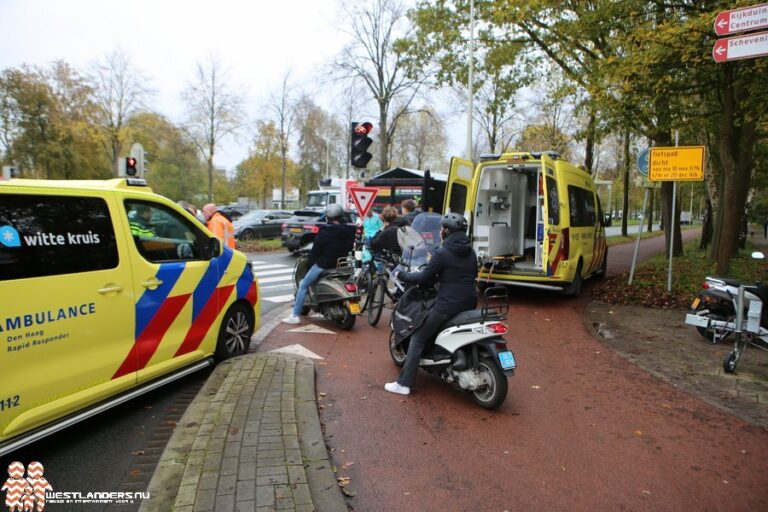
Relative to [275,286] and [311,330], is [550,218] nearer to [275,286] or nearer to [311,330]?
[311,330]

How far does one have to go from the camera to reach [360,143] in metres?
8.95

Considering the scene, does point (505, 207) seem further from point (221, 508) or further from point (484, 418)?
point (221, 508)

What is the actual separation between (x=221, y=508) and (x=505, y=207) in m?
8.96

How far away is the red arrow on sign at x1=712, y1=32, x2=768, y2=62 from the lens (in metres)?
5.39

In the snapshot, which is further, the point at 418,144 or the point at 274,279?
the point at 418,144

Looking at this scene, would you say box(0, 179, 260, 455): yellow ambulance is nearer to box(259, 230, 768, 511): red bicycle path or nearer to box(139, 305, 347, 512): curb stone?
box(139, 305, 347, 512): curb stone

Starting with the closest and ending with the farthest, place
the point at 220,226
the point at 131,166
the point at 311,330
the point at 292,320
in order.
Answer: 1. the point at 311,330
2. the point at 292,320
3. the point at 220,226
4. the point at 131,166

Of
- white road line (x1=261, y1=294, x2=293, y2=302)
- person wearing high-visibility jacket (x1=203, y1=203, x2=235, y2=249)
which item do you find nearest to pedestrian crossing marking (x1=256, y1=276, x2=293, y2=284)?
white road line (x1=261, y1=294, x2=293, y2=302)

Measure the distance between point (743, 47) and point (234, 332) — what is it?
639 cm

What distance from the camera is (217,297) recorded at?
16.3 feet

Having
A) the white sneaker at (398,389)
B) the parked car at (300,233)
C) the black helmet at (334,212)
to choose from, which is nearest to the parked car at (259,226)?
the parked car at (300,233)

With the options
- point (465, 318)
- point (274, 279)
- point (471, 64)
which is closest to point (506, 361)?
point (465, 318)

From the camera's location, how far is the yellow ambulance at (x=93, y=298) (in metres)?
3.06

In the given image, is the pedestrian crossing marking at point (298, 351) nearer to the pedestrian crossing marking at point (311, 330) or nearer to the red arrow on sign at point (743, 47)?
the pedestrian crossing marking at point (311, 330)
